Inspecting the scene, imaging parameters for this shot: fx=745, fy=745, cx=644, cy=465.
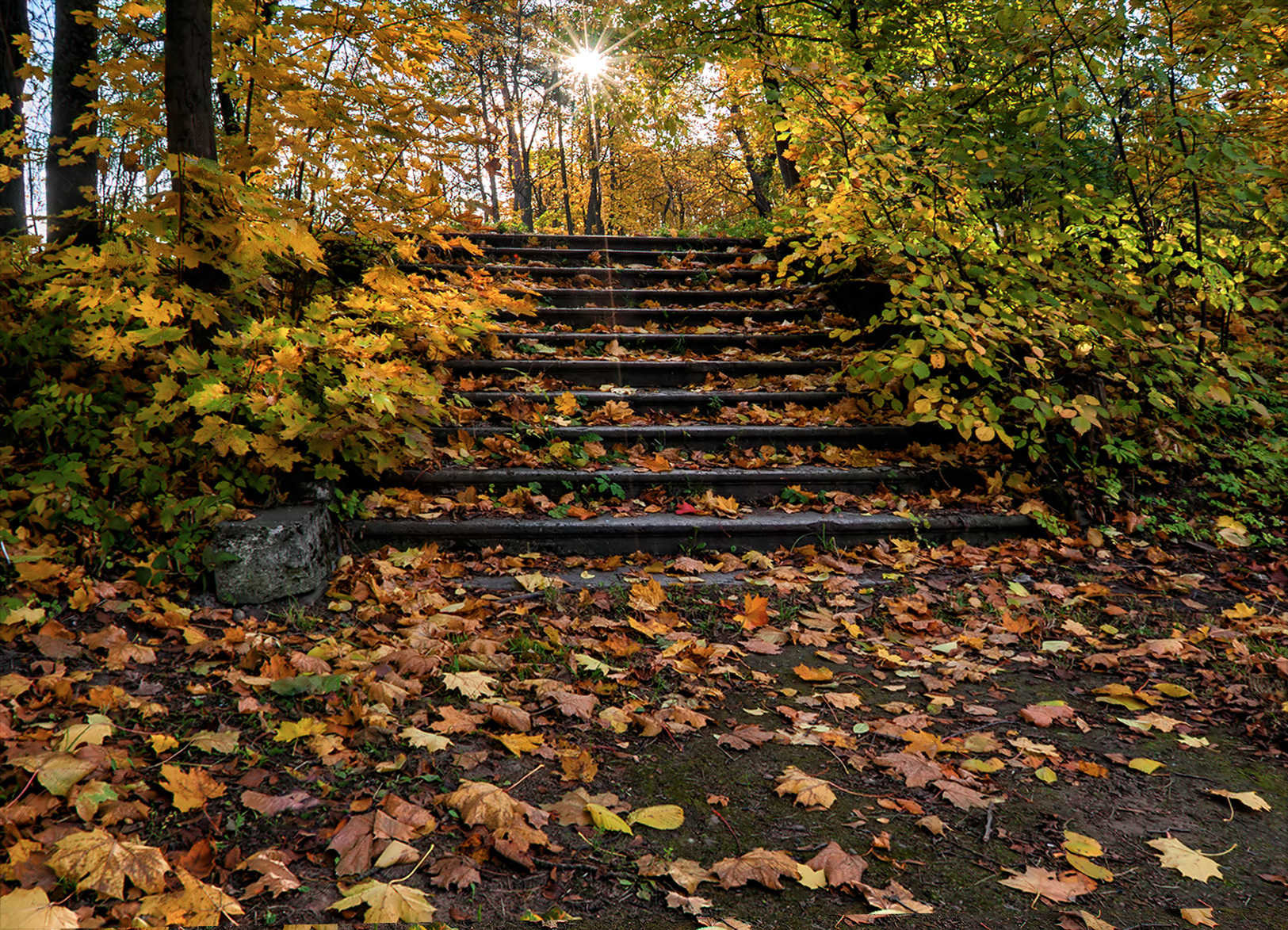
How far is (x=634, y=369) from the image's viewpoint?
220 inches

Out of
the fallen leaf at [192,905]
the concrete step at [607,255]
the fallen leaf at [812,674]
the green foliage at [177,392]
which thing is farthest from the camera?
the concrete step at [607,255]

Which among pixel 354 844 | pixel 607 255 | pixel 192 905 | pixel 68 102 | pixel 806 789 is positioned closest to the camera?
pixel 192 905

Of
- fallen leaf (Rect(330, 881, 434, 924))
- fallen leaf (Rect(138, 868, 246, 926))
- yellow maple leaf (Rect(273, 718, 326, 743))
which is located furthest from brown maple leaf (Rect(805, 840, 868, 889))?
yellow maple leaf (Rect(273, 718, 326, 743))

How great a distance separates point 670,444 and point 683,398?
546mm

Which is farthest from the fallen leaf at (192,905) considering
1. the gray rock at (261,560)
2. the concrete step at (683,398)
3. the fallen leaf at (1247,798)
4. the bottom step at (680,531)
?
the concrete step at (683,398)

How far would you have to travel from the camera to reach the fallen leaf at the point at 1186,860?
1.79m

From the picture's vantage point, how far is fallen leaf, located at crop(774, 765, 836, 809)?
2021mm

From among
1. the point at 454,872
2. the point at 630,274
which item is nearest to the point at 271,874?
the point at 454,872

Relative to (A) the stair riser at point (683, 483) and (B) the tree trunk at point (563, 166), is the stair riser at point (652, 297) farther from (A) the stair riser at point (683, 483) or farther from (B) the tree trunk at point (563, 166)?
(B) the tree trunk at point (563, 166)

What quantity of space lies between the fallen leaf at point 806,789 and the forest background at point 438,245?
2.29m

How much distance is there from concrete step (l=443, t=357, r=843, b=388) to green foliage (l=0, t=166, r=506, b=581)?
1.67 m

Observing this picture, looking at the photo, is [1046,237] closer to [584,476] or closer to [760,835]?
[584,476]

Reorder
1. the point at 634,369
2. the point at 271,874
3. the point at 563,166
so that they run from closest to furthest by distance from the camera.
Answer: the point at 271,874
the point at 634,369
the point at 563,166

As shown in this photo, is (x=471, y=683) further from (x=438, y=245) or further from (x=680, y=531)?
(x=438, y=245)
